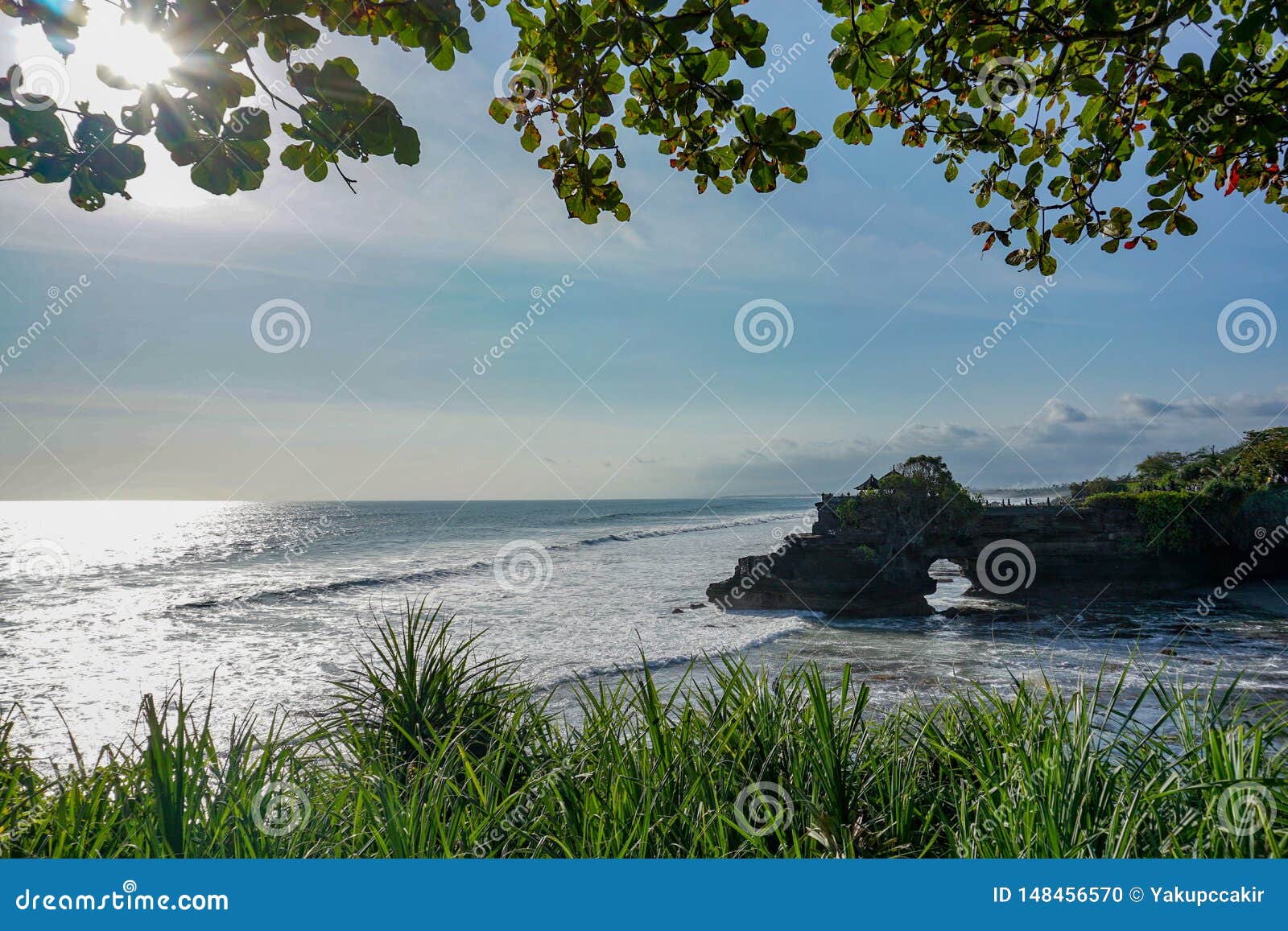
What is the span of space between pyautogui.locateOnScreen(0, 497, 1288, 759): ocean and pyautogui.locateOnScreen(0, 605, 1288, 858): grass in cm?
50

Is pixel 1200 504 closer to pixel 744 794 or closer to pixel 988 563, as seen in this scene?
pixel 988 563

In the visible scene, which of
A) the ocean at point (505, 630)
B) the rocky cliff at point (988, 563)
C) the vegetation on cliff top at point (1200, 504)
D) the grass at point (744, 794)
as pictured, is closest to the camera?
the grass at point (744, 794)

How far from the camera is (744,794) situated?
329 cm

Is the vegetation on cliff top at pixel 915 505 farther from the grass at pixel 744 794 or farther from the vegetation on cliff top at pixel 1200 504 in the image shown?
the grass at pixel 744 794

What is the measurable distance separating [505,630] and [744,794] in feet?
76.1

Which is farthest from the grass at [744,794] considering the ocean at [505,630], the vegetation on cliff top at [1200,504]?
the vegetation on cliff top at [1200,504]

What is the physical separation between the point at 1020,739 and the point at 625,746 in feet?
6.77

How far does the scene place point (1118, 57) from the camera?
3.06 meters

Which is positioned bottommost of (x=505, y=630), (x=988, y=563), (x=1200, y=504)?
(x=505, y=630)

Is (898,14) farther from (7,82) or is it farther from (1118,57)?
(7,82)

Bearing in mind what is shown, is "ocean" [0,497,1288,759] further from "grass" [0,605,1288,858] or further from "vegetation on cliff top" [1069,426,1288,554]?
"vegetation on cliff top" [1069,426,1288,554]

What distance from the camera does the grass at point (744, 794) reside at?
2.72m

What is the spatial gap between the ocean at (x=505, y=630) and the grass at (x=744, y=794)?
50 centimetres

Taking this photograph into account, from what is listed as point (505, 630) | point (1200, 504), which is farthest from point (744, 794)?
point (1200, 504)
